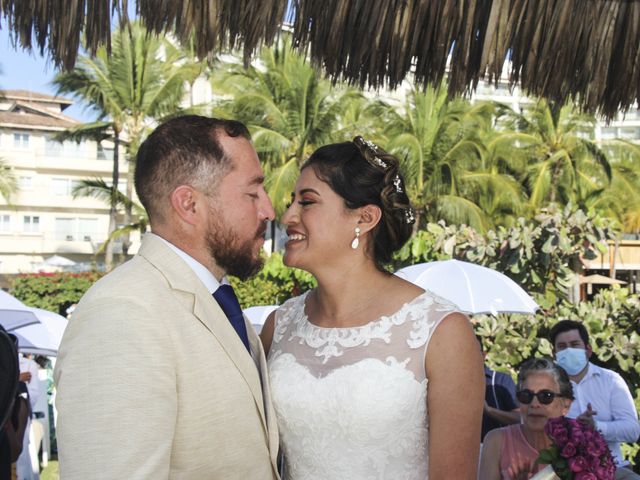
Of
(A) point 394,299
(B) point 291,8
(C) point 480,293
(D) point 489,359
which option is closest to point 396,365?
(A) point 394,299

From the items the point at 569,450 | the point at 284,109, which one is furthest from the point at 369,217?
the point at 284,109

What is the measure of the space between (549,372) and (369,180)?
2.11 meters

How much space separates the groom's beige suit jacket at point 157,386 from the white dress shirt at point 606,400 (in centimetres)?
396

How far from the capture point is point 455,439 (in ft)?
8.05

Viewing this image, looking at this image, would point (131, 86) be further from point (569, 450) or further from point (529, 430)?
point (569, 450)

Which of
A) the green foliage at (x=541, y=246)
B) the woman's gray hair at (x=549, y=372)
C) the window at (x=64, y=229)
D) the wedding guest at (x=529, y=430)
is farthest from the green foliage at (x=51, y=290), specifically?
the wedding guest at (x=529, y=430)

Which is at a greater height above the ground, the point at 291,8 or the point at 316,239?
the point at 291,8

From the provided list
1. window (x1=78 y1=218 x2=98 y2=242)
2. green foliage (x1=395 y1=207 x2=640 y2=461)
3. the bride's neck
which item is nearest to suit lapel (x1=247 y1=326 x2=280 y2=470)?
the bride's neck

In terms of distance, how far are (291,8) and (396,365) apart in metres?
1.48

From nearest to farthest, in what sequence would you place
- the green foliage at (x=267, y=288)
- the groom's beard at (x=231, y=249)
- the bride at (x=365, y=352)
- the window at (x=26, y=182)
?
the groom's beard at (x=231, y=249) → the bride at (x=365, y=352) → the green foliage at (x=267, y=288) → the window at (x=26, y=182)

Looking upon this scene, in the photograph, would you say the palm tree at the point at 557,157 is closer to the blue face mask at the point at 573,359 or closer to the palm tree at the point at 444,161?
the palm tree at the point at 444,161

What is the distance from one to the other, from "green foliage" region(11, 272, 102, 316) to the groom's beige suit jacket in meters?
28.8

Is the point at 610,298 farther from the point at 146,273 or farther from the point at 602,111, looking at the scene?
the point at 146,273

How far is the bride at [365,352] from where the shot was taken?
2.51 m
